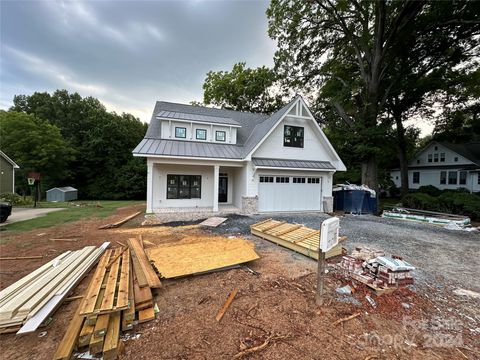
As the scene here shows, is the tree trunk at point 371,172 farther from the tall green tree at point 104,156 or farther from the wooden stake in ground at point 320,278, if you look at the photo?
the tall green tree at point 104,156

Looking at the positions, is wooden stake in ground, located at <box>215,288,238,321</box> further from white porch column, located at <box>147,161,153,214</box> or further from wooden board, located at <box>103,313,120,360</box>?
white porch column, located at <box>147,161,153,214</box>

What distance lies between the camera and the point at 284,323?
279 cm

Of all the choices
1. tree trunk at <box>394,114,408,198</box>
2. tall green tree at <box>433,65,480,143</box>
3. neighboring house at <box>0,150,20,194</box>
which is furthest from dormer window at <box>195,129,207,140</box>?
neighboring house at <box>0,150,20,194</box>

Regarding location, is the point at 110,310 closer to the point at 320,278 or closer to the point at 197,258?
the point at 197,258

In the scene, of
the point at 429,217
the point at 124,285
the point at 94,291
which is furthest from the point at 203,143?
the point at 429,217

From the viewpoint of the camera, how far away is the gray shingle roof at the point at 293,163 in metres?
11.1

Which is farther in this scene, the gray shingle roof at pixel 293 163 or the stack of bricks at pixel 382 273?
the gray shingle roof at pixel 293 163

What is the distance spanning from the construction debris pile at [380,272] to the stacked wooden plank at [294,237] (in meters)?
0.89

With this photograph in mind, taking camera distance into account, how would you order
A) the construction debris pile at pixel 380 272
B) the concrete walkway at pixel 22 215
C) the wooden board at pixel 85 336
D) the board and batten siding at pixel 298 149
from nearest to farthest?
the wooden board at pixel 85 336 → the construction debris pile at pixel 380 272 → the concrete walkway at pixel 22 215 → the board and batten siding at pixel 298 149

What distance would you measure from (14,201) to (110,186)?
36.3ft

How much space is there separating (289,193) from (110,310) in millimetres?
10637

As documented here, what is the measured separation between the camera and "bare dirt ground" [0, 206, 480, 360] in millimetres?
2326

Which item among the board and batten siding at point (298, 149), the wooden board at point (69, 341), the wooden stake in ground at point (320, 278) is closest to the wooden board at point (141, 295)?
the wooden board at point (69, 341)

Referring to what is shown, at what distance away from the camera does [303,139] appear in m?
12.4
